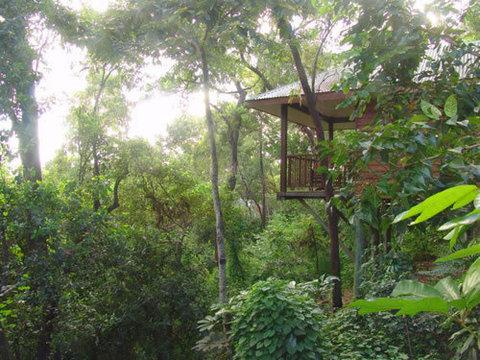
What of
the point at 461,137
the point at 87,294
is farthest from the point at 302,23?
the point at 461,137

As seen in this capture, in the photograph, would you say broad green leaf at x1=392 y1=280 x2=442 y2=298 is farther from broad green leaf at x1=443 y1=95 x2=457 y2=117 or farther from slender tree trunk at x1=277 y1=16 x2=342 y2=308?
slender tree trunk at x1=277 y1=16 x2=342 y2=308

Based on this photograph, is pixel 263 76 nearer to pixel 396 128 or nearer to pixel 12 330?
pixel 12 330

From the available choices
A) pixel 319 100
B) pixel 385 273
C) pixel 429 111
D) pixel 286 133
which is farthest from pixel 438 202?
pixel 286 133

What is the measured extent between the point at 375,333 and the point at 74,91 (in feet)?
49.0

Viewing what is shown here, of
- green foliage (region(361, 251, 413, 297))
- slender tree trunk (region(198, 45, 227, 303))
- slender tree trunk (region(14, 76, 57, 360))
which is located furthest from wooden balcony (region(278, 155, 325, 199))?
slender tree trunk (region(14, 76, 57, 360))

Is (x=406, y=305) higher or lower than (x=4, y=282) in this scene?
higher

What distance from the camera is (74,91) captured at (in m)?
17.6

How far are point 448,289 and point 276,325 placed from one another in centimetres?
506

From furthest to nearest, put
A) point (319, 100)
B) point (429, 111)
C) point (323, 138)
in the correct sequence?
point (319, 100)
point (323, 138)
point (429, 111)

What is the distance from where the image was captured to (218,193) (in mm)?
9242

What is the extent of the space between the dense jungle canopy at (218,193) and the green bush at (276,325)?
0.02 meters

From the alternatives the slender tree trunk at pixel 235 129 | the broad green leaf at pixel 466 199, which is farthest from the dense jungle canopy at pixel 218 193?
the slender tree trunk at pixel 235 129

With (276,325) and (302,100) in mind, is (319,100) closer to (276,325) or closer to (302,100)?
(302,100)

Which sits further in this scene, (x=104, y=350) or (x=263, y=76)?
(x=263, y=76)
